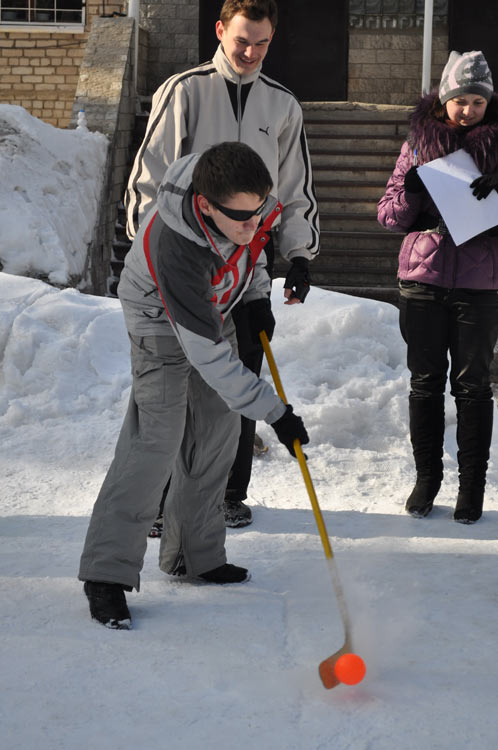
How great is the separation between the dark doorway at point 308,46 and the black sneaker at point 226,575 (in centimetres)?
1111

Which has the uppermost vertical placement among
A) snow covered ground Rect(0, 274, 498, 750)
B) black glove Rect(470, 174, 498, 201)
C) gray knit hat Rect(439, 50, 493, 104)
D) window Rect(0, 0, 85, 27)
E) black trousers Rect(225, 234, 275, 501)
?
window Rect(0, 0, 85, 27)

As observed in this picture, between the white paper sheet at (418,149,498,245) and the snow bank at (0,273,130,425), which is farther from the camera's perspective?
the snow bank at (0,273,130,425)

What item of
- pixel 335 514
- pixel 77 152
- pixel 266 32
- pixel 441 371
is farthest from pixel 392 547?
pixel 77 152

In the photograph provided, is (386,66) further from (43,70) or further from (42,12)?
(42,12)

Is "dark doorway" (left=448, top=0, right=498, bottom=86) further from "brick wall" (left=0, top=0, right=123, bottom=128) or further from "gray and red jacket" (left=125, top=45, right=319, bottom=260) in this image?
"gray and red jacket" (left=125, top=45, right=319, bottom=260)

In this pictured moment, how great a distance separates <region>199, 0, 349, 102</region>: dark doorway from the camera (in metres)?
13.4

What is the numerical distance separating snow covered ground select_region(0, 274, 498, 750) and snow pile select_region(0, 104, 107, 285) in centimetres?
147

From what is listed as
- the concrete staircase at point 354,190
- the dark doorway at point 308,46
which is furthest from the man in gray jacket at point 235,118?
the dark doorway at point 308,46

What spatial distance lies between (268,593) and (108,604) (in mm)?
600

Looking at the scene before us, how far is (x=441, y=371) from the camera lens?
4164mm

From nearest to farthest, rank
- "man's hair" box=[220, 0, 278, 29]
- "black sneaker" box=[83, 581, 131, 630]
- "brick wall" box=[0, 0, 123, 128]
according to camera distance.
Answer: "black sneaker" box=[83, 581, 131, 630] → "man's hair" box=[220, 0, 278, 29] → "brick wall" box=[0, 0, 123, 128]

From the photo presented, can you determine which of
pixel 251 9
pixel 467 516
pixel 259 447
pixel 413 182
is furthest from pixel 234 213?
pixel 259 447

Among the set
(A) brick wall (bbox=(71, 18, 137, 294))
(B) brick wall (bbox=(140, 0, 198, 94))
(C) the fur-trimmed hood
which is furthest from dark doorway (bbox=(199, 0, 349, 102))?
(C) the fur-trimmed hood

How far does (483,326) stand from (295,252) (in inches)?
32.8
